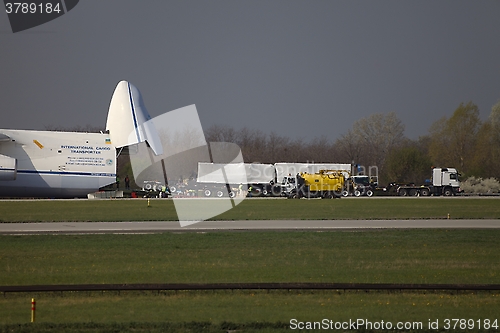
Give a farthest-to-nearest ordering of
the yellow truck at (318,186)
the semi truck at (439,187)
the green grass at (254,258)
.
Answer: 1. the semi truck at (439,187)
2. the yellow truck at (318,186)
3. the green grass at (254,258)

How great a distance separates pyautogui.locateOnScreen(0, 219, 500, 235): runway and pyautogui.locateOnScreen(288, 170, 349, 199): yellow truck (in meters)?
28.4

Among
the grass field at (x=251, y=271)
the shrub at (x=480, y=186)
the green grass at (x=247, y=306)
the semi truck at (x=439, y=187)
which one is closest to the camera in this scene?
the green grass at (x=247, y=306)

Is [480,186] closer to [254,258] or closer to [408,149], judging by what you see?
[408,149]

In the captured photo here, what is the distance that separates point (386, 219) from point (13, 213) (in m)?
18.8

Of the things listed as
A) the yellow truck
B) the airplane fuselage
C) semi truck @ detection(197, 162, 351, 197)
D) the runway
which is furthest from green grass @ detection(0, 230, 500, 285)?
semi truck @ detection(197, 162, 351, 197)

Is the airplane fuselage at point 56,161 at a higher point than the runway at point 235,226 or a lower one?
higher

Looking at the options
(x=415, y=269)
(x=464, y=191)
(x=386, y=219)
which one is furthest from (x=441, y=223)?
(x=464, y=191)

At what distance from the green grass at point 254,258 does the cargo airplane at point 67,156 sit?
10.3 metres

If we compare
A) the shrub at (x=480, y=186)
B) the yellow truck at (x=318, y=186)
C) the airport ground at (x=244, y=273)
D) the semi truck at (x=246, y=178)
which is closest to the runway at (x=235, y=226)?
the airport ground at (x=244, y=273)

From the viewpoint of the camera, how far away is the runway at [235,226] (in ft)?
72.5

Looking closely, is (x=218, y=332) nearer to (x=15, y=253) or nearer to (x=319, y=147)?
(x=15, y=253)

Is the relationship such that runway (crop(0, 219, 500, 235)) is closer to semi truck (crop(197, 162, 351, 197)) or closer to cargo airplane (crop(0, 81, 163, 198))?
cargo airplane (crop(0, 81, 163, 198))

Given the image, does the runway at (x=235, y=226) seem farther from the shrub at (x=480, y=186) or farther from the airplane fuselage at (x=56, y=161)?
the shrub at (x=480, y=186)

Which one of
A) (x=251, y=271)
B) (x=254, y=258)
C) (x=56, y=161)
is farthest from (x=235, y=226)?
(x=56, y=161)
